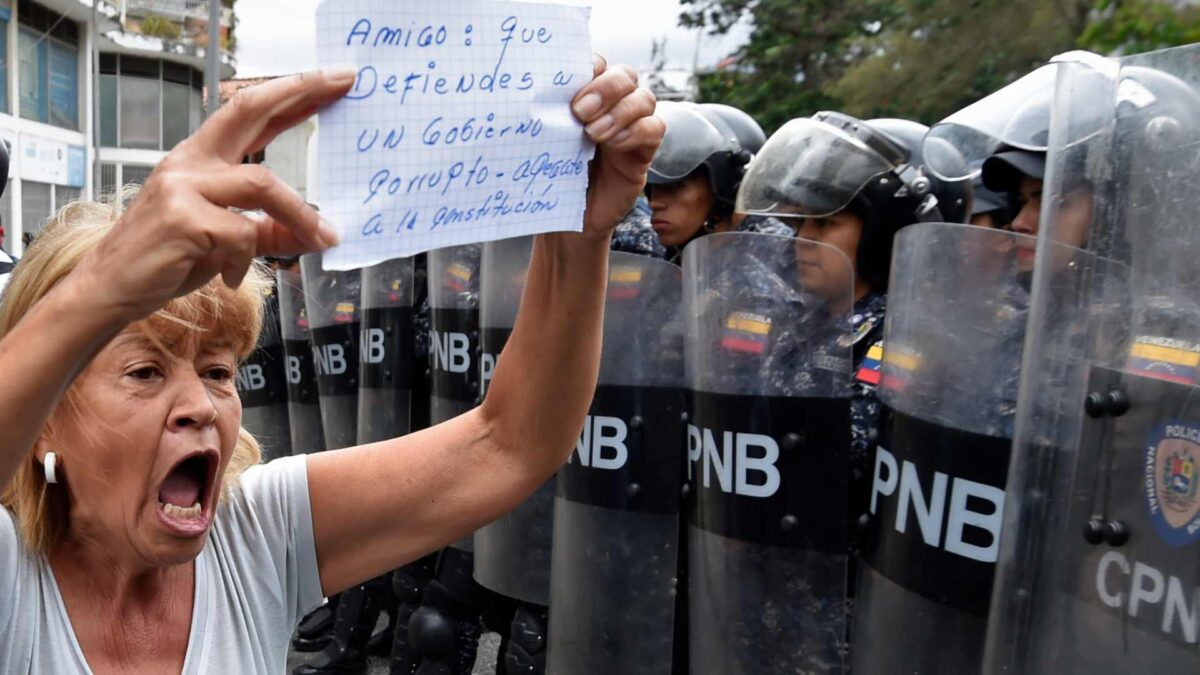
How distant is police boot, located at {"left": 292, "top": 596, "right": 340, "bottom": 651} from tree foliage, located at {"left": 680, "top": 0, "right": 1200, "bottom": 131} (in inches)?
300

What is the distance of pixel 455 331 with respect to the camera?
13.5 feet

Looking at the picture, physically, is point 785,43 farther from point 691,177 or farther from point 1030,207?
point 1030,207

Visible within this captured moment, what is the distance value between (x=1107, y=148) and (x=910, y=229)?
0.58m

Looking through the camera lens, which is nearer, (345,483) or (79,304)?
(79,304)

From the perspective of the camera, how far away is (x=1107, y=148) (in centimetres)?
172

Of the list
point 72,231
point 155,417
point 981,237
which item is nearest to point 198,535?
point 155,417

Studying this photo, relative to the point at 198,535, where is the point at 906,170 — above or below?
above

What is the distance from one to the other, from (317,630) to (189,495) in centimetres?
475

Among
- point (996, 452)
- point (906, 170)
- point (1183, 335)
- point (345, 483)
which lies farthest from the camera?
point (906, 170)

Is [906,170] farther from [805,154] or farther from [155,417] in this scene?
[155,417]

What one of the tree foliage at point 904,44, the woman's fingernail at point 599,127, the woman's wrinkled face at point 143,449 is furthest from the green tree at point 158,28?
the woman's fingernail at point 599,127

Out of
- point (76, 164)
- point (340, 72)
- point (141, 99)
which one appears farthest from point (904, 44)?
point (141, 99)

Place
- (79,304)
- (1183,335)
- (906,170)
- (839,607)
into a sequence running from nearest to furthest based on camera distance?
(79,304), (1183,335), (839,607), (906,170)

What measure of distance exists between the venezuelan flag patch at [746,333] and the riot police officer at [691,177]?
1.35m
